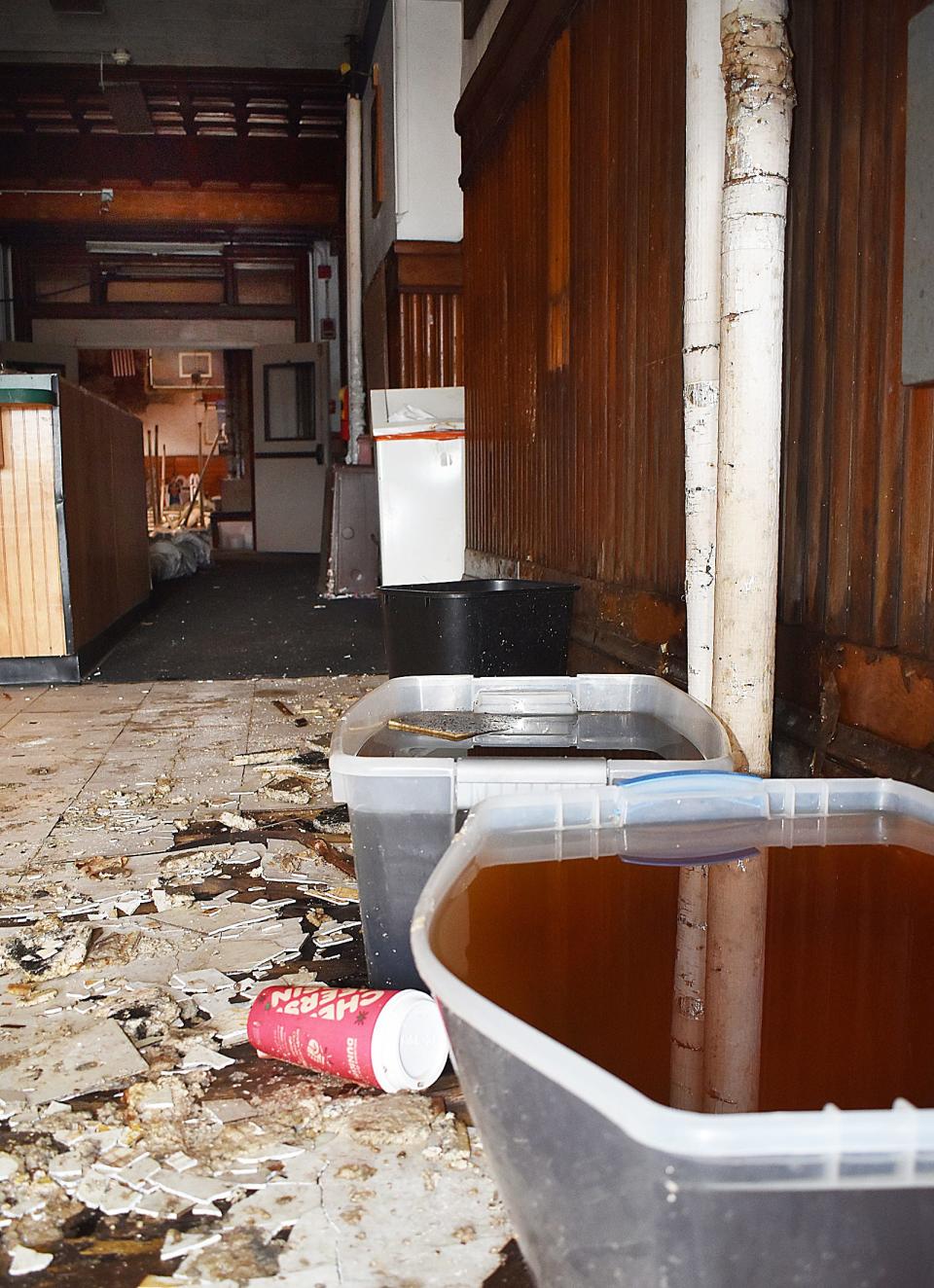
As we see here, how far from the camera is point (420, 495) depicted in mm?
5613

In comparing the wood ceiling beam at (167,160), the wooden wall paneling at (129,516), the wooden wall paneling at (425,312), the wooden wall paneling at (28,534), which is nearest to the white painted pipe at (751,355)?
the wooden wall paneling at (28,534)

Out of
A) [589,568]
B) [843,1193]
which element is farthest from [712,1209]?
[589,568]

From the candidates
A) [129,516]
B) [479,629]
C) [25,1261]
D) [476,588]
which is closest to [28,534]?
[129,516]

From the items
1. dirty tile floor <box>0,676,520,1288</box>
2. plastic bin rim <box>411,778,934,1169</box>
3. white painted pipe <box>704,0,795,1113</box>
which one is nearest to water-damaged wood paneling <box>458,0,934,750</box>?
white painted pipe <box>704,0,795,1113</box>

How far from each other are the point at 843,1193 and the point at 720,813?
22.6 inches

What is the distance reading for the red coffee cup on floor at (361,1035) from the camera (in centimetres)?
131

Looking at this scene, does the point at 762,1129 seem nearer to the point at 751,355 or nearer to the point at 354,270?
the point at 751,355

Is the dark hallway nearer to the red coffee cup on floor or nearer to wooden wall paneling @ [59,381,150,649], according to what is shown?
wooden wall paneling @ [59,381,150,649]

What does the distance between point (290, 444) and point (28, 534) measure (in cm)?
800

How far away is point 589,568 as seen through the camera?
3.31 m

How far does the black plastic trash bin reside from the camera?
106 inches

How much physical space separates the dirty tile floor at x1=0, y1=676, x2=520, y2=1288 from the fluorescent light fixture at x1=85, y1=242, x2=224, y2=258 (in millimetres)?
10696

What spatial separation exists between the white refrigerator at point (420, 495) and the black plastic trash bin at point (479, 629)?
2.74m

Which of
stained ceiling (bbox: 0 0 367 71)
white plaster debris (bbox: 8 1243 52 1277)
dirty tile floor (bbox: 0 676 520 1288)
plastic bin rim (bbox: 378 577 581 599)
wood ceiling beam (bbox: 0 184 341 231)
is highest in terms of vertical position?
stained ceiling (bbox: 0 0 367 71)
